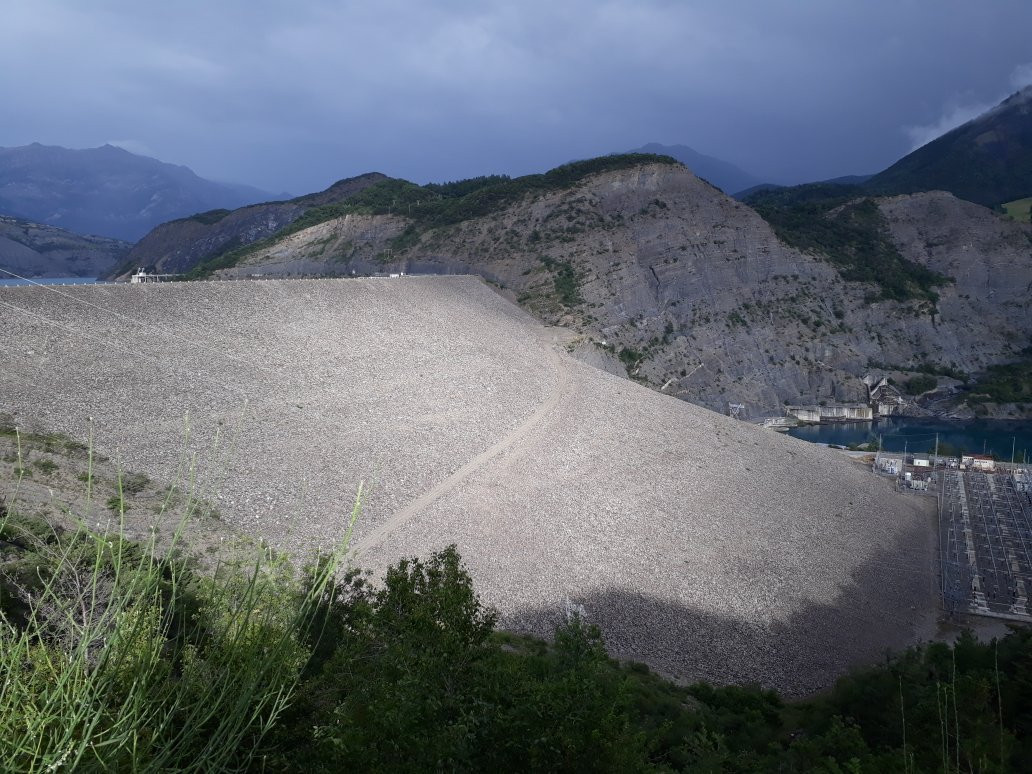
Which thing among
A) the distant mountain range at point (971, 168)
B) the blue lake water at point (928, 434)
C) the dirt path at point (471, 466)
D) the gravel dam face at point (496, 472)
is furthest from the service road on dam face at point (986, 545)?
the distant mountain range at point (971, 168)

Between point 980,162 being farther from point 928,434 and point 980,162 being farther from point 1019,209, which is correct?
point 928,434

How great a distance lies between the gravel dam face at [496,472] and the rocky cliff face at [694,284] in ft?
58.1

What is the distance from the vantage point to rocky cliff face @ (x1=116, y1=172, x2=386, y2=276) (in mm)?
68250

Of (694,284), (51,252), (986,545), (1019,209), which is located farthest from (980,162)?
(51,252)

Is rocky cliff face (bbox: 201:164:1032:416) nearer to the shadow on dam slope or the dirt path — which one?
the dirt path

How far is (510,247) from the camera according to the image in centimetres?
5097

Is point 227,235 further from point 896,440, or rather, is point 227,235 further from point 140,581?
point 140,581

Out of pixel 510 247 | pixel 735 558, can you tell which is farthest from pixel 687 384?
pixel 735 558

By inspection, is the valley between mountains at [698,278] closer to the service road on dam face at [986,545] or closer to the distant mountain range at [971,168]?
the service road on dam face at [986,545]

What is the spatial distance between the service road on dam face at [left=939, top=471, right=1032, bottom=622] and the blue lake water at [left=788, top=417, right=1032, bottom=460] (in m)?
12.0

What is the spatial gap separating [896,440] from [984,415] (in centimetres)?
1066

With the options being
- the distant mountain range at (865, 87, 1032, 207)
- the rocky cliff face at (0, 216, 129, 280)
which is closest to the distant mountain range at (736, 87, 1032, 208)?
the distant mountain range at (865, 87, 1032, 207)

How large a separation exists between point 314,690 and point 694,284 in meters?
48.3

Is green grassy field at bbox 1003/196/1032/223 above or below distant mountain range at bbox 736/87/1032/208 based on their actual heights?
below
